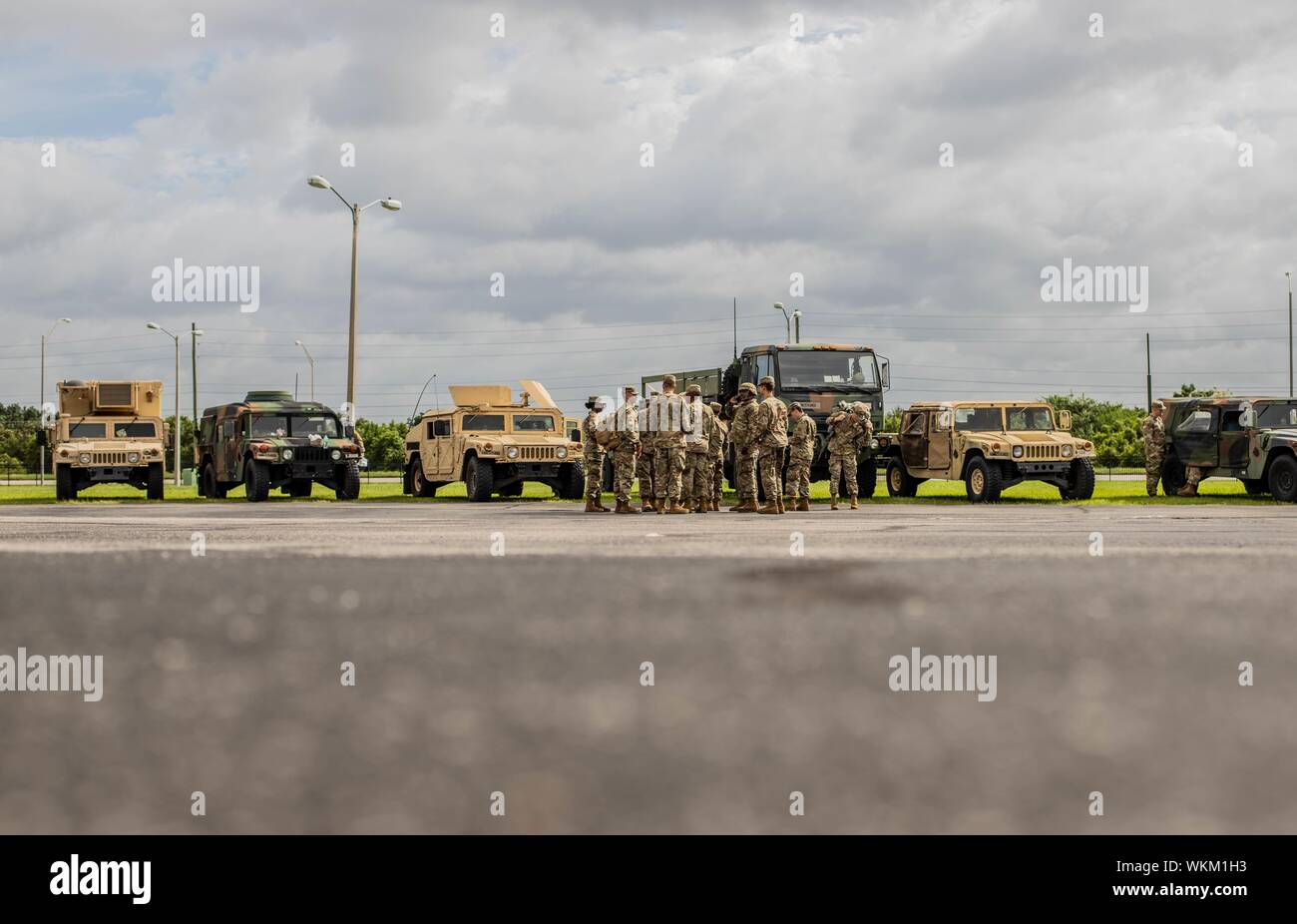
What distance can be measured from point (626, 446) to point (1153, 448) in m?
12.4

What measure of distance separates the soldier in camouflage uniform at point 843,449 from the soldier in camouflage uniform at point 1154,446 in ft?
25.5

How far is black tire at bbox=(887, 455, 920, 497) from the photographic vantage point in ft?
99.7

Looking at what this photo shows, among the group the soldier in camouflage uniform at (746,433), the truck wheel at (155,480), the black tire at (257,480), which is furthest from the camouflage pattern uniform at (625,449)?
the truck wheel at (155,480)

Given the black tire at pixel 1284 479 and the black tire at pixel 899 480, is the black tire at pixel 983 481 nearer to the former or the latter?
the black tire at pixel 899 480

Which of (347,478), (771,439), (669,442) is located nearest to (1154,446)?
(771,439)

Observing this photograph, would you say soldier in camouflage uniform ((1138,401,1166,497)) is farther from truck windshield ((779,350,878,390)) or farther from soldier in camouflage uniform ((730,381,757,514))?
soldier in camouflage uniform ((730,381,757,514))

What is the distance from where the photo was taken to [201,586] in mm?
9852

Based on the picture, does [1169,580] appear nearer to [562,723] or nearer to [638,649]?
[638,649]

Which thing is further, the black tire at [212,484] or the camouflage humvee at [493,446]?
the black tire at [212,484]

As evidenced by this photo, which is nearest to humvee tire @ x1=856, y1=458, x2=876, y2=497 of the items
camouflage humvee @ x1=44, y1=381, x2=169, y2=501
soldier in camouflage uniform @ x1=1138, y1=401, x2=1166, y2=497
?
soldier in camouflage uniform @ x1=1138, y1=401, x2=1166, y2=497

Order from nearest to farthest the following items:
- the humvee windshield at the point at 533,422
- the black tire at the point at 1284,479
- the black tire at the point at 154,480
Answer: the black tire at the point at 1284,479 < the humvee windshield at the point at 533,422 < the black tire at the point at 154,480

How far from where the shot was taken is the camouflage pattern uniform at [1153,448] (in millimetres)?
28953

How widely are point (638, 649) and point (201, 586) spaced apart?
416 cm

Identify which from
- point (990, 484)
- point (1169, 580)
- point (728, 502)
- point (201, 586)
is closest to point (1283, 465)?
point (990, 484)
